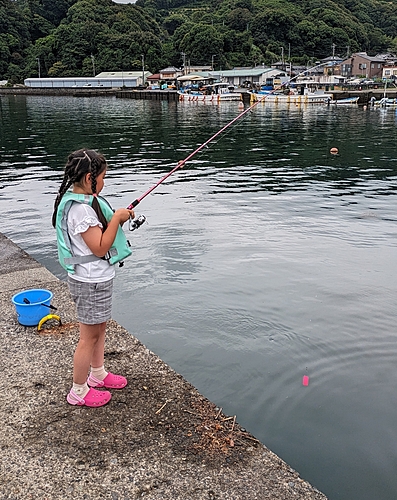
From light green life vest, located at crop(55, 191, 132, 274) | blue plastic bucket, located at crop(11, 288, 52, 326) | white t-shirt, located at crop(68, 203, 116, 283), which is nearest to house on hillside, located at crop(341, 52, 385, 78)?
blue plastic bucket, located at crop(11, 288, 52, 326)

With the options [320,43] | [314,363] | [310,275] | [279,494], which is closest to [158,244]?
[310,275]

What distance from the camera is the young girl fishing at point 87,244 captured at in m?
3.07

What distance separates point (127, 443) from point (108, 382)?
2.13 ft

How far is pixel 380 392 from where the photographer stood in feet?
14.7

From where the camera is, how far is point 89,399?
3.40m

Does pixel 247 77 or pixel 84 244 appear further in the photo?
pixel 247 77

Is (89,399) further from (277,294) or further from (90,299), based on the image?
(277,294)

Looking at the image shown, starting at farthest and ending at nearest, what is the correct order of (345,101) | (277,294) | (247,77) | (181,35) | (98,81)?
(181,35)
(98,81)
(247,77)
(345,101)
(277,294)

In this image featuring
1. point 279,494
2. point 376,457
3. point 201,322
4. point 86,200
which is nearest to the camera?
point 279,494

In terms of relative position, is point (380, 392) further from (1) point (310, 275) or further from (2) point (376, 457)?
(1) point (310, 275)

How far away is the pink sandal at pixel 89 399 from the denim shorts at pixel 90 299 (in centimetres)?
58

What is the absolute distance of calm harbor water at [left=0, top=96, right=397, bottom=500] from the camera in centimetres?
399

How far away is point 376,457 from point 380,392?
2.96 ft

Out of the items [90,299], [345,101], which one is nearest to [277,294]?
[90,299]
